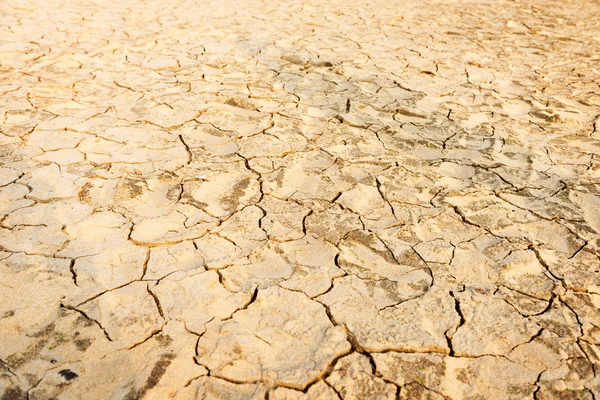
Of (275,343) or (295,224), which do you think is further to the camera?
(295,224)

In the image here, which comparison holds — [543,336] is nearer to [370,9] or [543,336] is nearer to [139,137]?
[139,137]

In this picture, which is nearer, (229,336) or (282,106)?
(229,336)

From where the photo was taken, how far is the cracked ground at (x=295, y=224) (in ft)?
4.49

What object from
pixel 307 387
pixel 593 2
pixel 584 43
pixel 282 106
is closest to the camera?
pixel 307 387

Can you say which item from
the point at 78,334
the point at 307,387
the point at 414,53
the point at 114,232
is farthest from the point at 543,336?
the point at 414,53

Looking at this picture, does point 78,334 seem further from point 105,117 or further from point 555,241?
point 555,241

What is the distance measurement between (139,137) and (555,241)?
2161mm

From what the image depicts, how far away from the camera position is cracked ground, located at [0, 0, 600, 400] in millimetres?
1369

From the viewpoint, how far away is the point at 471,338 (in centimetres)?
147

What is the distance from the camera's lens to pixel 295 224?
6.44ft

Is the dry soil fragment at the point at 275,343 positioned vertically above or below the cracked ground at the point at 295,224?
below

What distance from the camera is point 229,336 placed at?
145cm

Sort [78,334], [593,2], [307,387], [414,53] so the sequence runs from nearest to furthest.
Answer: [307,387]
[78,334]
[414,53]
[593,2]

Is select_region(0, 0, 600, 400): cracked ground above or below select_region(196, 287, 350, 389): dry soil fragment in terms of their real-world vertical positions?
above
